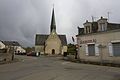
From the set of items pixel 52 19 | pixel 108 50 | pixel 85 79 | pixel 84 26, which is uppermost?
pixel 52 19

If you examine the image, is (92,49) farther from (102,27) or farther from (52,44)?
(52,44)

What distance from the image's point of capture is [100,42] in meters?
30.4

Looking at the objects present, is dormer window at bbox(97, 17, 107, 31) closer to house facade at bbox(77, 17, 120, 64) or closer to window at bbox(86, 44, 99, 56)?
house facade at bbox(77, 17, 120, 64)

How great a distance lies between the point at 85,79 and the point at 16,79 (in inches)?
172

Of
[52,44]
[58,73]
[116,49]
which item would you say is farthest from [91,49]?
[52,44]

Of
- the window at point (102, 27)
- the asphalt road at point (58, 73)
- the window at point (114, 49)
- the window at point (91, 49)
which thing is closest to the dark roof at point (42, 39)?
the window at point (91, 49)

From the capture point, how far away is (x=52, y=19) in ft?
277

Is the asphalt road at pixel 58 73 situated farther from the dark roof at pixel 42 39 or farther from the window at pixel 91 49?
the dark roof at pixel 42 39

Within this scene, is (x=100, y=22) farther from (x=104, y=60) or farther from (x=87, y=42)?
(x=104, y=60)

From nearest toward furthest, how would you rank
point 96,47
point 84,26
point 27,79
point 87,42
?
point 27,79
point 96,47
point 87,42
point 84,26

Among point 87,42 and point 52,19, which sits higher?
point 52,19

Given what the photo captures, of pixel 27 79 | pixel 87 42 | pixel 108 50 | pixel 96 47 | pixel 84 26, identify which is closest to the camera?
pixel 27 79

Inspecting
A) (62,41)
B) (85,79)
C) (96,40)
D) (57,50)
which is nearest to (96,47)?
(96,40)

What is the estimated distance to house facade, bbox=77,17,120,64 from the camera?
92.0ft
